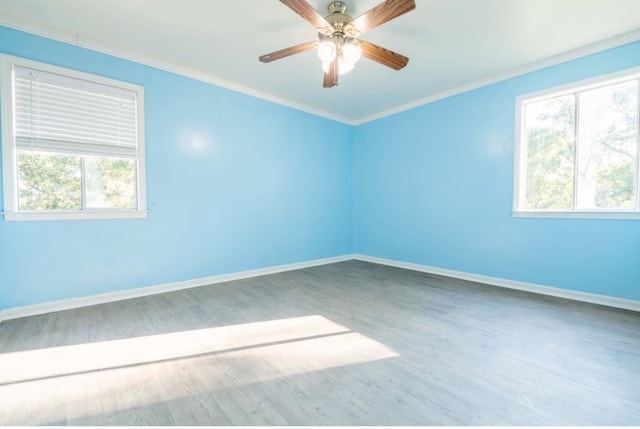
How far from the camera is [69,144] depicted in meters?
2.91

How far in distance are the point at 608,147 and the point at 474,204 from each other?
1.49 metres

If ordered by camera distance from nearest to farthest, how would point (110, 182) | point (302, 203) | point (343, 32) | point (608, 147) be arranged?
point (343, 32) < point (608, 147) < point (110, 182) < point (302, 203)

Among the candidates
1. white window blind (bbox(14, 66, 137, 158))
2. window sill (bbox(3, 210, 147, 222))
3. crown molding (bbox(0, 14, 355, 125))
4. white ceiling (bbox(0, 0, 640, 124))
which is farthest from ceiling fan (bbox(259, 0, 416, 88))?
window sill (bbox(3, 210, 147, 222))

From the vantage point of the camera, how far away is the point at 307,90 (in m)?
4.28

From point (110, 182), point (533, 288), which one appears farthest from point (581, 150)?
point (110, 182)

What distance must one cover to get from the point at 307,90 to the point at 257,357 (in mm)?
3731

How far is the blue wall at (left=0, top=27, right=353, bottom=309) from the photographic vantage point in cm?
281

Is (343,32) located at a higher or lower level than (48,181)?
higher

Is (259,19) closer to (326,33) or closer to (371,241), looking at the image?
(326,33)

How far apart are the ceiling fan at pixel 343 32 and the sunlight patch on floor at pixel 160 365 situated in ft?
7.84

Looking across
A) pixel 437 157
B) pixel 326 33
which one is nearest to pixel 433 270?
pixel 437 157

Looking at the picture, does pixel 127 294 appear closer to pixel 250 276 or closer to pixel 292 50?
pixel 250 276

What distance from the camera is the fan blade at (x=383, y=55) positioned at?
98.1 inches

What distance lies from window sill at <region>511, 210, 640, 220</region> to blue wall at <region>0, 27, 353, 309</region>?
307cm
